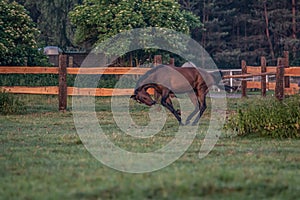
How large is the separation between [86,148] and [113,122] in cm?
462

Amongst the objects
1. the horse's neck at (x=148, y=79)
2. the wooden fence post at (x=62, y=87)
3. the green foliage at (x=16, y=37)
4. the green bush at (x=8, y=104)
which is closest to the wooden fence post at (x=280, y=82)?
the horse's neck at (x=148, y=79)

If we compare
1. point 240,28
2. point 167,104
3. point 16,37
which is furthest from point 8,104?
point 240,28

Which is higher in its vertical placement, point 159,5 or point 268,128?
point 159,5

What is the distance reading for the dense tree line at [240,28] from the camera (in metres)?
40.2

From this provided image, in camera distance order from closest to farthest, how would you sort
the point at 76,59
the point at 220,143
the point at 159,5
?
the point at 220,143 → the point at 159,5 → the point at 76,59

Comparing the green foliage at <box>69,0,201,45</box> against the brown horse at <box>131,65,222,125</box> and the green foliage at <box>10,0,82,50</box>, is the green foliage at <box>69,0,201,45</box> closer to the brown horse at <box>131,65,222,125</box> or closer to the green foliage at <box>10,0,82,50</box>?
the green foliage at <box>10,0,82,50</box>

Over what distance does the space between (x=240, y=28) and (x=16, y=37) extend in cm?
2367

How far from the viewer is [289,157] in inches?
344

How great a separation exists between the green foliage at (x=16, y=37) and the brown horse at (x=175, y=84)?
996 centimetres

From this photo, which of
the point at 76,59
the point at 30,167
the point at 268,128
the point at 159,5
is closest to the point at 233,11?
the point at 76,59

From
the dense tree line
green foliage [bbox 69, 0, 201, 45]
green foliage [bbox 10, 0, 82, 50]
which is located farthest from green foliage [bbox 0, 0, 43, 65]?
the dense tree line

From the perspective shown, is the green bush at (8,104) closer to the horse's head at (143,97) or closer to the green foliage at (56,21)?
the horse's head at (143,97)

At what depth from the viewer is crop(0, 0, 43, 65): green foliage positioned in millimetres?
23812

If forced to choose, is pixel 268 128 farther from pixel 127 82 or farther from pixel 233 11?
pixel 233 11
